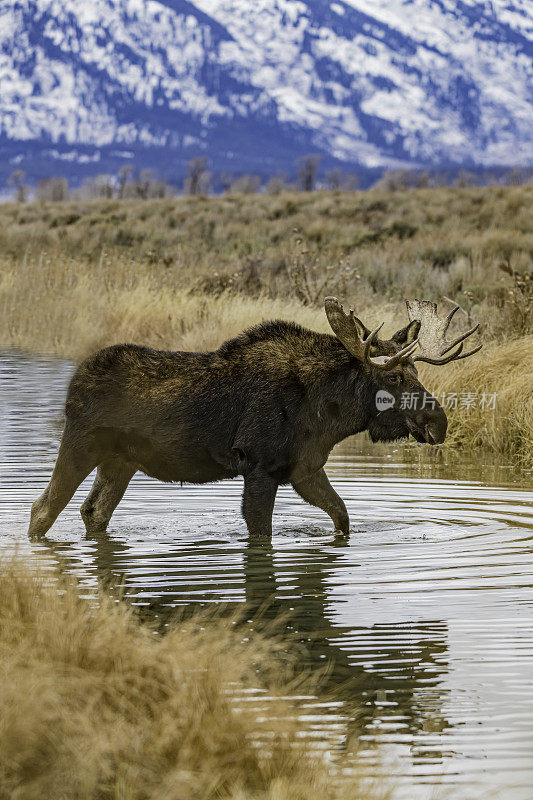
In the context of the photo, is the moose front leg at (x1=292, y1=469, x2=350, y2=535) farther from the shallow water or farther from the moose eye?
the moose eye

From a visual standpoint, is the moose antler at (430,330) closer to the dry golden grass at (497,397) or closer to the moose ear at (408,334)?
the moose ear at (408,334)

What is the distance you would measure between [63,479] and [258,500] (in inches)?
48.3

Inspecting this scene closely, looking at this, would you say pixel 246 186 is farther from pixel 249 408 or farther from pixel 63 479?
pixel 249 408

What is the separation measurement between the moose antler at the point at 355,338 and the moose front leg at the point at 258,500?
3.10ft

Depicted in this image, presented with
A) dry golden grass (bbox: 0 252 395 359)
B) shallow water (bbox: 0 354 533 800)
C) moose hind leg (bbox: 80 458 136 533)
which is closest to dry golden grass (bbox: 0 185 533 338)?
dry golden grass (bbox: 0 252 395 359)

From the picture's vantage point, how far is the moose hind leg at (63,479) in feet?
30.4

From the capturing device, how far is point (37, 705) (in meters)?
4.46

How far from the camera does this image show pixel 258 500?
9141 millimetres

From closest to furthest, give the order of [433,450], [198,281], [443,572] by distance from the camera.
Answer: [443,572] → [433,450] → [198,281]

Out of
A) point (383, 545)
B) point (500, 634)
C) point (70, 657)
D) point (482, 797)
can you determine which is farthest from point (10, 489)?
point (482, 797)

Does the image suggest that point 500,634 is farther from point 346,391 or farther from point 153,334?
point 153,334

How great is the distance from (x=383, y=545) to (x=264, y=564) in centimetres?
95

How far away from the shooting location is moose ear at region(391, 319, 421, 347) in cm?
929

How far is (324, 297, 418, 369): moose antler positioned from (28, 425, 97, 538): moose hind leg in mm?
1691
